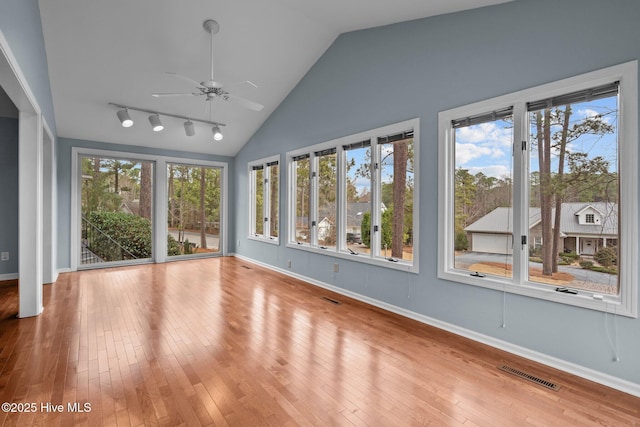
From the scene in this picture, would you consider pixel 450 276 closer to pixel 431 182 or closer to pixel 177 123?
pixel 431 182

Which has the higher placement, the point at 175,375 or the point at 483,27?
the point at 483,27

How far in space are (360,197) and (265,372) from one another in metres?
2.71

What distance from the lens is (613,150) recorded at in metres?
2.36

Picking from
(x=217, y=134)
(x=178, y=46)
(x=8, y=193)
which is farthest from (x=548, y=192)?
(x=8, y=193)

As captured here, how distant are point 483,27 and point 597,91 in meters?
1.19

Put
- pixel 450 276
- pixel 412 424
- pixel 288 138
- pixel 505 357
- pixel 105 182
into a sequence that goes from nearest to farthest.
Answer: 1. pixel 412 424
2. pixel 505 357
3. pixel 450 276
4. pixel 288 138
5. pixel 105 182

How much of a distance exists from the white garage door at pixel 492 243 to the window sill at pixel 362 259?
71 cm

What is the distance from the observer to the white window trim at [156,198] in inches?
230

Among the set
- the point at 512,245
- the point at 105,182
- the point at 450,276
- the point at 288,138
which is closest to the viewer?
the point at 512,245

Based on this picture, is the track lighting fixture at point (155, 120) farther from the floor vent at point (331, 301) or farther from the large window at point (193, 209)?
the floor vent at point (331, 301)

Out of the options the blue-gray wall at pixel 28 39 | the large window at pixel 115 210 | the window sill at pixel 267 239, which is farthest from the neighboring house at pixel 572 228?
the large window at pixel 115 210

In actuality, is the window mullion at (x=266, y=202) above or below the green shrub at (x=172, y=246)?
above

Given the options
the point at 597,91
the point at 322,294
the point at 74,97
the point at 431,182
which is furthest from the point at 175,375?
the point at 74,97

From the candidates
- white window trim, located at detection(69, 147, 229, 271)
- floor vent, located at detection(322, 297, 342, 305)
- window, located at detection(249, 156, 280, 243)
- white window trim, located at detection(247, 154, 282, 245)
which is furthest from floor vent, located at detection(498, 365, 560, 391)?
white window trim, located at detection(69, 147, 229, 271)
